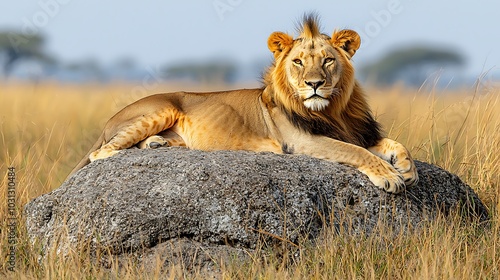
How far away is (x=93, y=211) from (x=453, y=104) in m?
3.51

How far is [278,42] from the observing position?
617 centimetres

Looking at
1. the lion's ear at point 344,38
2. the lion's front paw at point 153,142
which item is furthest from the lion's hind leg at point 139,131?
the lion's ear at point 344,38

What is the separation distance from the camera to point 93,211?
5098mm

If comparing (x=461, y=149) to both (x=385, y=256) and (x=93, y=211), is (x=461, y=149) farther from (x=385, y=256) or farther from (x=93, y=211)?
(x=93, y=211)

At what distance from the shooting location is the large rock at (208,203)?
5004 mm

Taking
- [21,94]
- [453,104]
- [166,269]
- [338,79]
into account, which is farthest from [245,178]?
[21,94]

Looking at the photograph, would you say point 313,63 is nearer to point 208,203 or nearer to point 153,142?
point 153,142

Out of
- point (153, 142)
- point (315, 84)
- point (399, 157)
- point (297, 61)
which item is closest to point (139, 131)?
point (153, 142)

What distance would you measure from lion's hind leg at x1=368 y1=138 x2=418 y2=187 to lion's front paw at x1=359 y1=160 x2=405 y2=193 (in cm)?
11

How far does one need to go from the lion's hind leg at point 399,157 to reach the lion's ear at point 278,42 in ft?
2.79

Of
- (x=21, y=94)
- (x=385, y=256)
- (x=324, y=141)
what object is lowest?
(x=21, y=94)

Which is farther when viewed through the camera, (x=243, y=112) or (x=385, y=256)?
(x=243, y=112)

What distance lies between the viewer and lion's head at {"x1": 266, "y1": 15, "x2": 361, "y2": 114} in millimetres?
5816

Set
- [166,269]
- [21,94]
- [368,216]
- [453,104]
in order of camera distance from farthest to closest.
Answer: [21,94]
[453,104]
[368,216]
[166,269]
